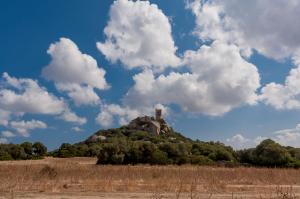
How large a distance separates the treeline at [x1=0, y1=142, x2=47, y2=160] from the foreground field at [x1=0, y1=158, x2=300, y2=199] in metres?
49.6

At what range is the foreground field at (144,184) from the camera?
60.0 ft

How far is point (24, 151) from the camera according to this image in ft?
282

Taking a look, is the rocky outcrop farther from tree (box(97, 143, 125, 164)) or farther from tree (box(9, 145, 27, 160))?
tree (box(97, 143, 125, 164))

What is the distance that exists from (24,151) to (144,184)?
221 ft

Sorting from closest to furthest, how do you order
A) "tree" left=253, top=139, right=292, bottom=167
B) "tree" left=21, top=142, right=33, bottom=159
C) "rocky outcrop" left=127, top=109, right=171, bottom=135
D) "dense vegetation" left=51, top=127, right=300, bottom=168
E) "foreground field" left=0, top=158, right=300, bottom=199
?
"foreground field" left=0, top=158, right=300, bottom=199, "tree" left=253, top=139, right=292, bottom=167, "dense vegetation" left=51, top=127, right=300, bottom=168, "tree" left=21, top=142, right=33, bottom=159, "rocky outcrop" left=127, top=109, right=171, bottom=135

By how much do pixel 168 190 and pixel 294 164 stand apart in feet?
111

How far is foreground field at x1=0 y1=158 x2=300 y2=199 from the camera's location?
60.0 feet

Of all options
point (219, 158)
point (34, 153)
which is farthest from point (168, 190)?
point (34, 153)

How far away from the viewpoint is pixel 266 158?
174 ft

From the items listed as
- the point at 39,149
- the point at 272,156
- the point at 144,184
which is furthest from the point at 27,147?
the point at 144,184

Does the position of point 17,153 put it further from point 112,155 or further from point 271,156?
point 271,156

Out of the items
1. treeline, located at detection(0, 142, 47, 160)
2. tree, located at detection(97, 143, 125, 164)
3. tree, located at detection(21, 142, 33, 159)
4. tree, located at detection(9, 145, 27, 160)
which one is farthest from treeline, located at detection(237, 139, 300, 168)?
tree, located at detection(21, 142, 33, 159)

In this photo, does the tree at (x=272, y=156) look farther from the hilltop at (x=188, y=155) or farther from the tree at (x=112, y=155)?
the tree at (x=112, y=155)

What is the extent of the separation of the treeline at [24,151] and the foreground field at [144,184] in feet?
163
